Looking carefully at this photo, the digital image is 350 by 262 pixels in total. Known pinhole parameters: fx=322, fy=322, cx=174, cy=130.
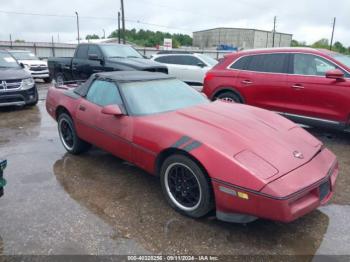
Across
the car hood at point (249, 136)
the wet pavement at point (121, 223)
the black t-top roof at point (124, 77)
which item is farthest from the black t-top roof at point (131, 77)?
the wet pavement at point (121, 223)

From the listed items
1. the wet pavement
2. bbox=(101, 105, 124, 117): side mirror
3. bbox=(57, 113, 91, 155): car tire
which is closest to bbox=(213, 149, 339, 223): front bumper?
the wet pavement

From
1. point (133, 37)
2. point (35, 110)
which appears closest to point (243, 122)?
point (35, 110)

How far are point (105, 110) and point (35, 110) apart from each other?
6070mm

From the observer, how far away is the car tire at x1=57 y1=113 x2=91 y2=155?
5102mm

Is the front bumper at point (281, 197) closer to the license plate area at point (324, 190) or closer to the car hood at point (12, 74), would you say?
the license plate area at point (324, 190)

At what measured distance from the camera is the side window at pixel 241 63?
6977 millimetres

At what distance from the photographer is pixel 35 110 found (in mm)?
9094

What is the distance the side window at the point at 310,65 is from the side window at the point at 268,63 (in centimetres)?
24

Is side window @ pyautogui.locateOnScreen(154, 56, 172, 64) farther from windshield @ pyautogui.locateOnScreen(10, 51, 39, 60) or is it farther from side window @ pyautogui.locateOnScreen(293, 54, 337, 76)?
windshield @ pyautogui.locateOnScreen(10, 51, 39, 60)

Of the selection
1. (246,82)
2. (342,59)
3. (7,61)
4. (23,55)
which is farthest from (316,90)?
(23,55)

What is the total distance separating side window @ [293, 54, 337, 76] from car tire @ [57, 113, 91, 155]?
4153 millimetres

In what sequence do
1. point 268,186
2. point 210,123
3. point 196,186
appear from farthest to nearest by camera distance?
point 210,123
point 196,186
point 268,186

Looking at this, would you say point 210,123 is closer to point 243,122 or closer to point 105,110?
point 243,122

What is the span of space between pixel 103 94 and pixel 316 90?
3795 millimetres
